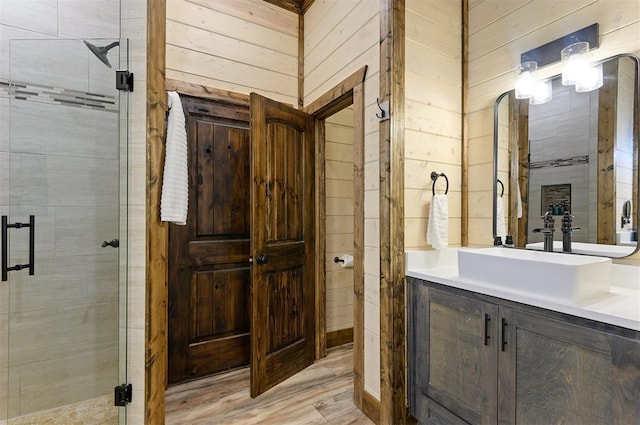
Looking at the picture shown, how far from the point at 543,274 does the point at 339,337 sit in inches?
86.0

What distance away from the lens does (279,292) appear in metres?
2.42

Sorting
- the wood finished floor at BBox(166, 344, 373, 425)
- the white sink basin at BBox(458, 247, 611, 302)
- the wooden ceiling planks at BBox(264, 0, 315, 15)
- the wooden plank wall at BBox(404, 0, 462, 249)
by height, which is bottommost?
the wood finished floor at BBox(166, 344, 373, 425)

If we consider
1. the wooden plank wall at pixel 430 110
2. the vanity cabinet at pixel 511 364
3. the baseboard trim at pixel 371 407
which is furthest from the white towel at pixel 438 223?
the baseboard trim at pixel 371 407

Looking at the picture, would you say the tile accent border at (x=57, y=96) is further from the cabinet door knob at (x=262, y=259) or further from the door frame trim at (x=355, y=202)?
the door frame trim at (x=355, y=202)

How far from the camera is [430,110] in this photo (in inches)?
77.7

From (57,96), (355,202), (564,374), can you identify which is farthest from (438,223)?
(57,96)

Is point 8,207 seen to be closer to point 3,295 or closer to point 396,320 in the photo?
point 3,295

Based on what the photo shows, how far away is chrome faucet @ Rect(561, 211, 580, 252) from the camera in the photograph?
5.30 feet

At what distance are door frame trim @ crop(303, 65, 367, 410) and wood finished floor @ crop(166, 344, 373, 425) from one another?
7.4 inches

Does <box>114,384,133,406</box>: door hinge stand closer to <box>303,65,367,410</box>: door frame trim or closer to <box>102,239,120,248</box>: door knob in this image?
<box>102,239,120,248</box>: door knob

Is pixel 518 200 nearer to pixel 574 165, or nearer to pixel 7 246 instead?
pixel 574 165

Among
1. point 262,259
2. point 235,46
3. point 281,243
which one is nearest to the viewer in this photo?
point 262,259

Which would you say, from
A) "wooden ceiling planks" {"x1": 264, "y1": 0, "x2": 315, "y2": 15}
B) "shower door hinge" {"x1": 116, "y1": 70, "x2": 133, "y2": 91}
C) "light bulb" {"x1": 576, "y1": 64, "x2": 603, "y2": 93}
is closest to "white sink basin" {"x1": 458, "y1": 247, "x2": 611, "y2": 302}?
"light bulb" {"x1": 576, "y1": 64, "x2": 603, "y2": 93}

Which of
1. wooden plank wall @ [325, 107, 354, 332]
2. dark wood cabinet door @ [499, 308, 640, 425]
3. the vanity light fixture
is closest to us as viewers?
dark wood cabinet door @ [499, 308, 640, 425]
